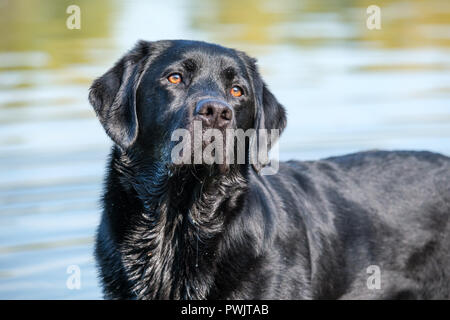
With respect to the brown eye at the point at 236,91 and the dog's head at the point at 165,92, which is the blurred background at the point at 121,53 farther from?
the brown eye at the point at 236,91

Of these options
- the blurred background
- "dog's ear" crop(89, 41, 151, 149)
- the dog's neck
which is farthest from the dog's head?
the blurred background

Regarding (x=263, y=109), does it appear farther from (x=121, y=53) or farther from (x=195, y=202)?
(x=121, y=53)

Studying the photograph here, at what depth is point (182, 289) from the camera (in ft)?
18.4

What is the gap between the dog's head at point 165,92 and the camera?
550 cm

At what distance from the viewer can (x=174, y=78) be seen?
5.63 m

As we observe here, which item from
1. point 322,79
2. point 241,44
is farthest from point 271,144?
point 241,44

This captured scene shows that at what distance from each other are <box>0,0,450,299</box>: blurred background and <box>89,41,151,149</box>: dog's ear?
8.28 ft

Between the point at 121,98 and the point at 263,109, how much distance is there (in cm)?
98

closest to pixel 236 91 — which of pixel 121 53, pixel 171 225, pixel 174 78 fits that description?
pixel 174 78

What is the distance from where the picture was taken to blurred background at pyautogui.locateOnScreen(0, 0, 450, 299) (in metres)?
8.89

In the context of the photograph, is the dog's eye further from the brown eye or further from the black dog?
the brown eye

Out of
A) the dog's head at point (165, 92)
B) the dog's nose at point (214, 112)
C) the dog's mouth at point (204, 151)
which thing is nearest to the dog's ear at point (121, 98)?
the dog's head at point (165, 92)

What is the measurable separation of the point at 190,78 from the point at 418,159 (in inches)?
85.3
